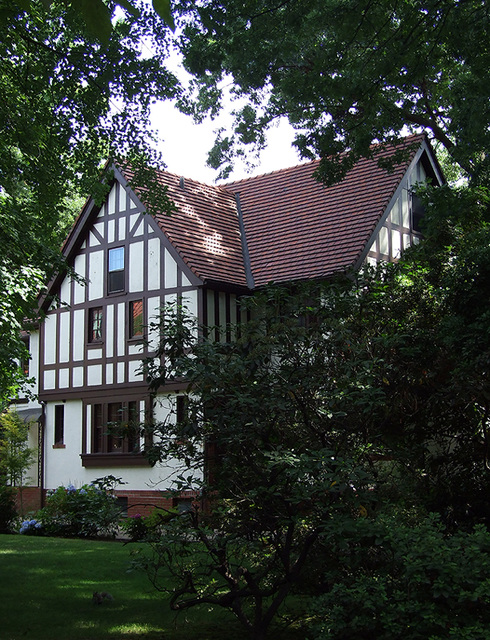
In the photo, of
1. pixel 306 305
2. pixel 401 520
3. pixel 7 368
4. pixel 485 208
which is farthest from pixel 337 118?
pixel 401 520

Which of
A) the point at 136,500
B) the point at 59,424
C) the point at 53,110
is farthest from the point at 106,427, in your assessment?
the point at 53,110

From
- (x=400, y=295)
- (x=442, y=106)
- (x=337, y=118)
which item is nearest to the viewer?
(x=400, y=295)

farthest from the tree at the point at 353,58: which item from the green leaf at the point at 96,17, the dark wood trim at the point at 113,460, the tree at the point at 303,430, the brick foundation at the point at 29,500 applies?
the brick foundation at the point at 29,500

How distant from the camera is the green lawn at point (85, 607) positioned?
802cm

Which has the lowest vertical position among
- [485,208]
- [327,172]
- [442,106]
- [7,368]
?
[7,368]

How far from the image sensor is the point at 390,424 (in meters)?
9.28

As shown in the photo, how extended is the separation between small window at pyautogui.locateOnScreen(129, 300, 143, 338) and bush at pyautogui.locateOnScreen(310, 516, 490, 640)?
630 inches

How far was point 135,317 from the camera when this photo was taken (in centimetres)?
2184

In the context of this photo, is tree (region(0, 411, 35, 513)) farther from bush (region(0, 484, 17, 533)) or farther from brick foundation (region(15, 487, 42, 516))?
bush (region(0, 484, 17, 533))

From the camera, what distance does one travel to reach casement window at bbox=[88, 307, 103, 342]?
75.4 feet

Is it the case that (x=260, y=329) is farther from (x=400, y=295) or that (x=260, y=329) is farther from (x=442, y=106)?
(x=442, y=106)

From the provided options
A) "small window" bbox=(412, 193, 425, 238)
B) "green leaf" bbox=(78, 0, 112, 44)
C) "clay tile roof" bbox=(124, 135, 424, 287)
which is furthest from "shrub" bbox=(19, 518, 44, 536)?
"green leaf" bbox=(78, 0, 112, 44)

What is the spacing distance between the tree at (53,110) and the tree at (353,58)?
1.12 meters

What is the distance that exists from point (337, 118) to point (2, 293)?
6.73m
